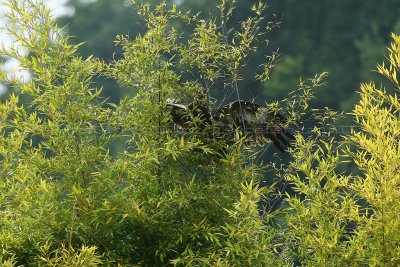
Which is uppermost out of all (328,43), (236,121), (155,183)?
(328,43)

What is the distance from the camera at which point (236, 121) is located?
181 inches

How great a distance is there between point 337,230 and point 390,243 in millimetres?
266

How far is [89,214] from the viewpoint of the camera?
421 centimetres

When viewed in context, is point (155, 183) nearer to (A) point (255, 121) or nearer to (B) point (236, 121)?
(B) point (236, 121)

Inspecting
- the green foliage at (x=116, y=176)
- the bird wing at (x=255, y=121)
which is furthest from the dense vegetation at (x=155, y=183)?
the bird wing at (x=255, y=121)

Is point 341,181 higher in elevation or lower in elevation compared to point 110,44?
lower

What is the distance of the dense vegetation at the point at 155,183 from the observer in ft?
13.5

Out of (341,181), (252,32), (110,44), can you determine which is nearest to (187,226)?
(341,181)

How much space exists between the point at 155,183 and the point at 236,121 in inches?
21.9

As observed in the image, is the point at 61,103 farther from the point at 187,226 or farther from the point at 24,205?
the point at 187,226

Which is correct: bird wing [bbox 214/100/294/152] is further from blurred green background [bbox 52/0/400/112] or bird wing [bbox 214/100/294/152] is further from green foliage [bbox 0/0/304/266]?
blurred green background [bbox 52/0/400/112]

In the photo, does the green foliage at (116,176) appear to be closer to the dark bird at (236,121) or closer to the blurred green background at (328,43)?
the dark bird at (236,121)

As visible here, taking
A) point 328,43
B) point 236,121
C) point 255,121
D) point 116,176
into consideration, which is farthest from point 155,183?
point 328,43

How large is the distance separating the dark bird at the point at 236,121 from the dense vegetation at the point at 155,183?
0.06 m
